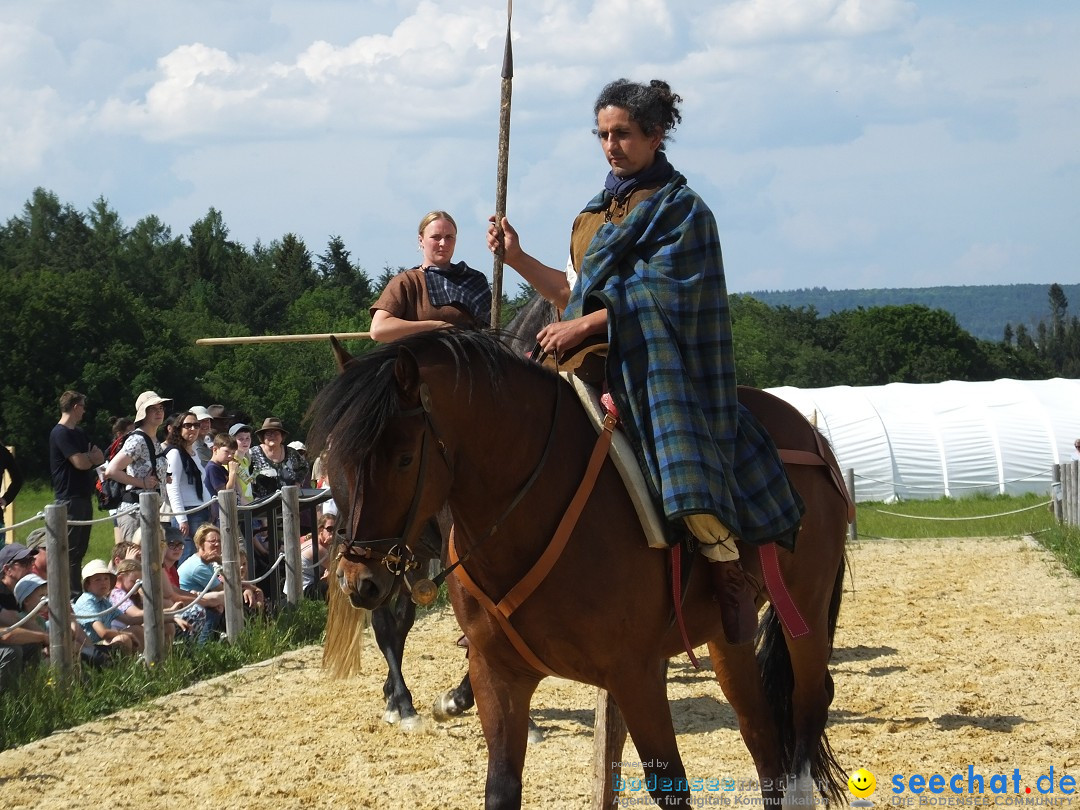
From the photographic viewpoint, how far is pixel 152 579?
27.7ft

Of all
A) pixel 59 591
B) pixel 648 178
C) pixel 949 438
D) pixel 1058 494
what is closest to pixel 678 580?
pixel 648 178

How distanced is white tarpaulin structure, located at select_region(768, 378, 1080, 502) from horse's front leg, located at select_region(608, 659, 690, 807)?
25.3 meters

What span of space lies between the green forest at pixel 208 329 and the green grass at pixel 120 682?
22.7ft

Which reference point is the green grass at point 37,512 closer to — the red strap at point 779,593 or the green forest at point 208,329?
the green forest at point 208,329

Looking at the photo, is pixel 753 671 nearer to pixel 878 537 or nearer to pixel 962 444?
pixel 878 537

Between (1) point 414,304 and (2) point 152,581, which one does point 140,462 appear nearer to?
(2) point 152,581

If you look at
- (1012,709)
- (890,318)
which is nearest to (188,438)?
(1012,709)

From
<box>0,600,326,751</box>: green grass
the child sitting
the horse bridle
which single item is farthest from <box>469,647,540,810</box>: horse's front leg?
the child sitting

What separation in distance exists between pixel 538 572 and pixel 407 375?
0.78 m

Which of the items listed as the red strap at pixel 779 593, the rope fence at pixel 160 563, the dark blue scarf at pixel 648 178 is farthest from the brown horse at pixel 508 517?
the rope fence at pixel 160 563

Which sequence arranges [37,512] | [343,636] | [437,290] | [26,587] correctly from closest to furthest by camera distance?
1. [437,290]
2. [343,636]
3. [26,587]
4. [37,512]

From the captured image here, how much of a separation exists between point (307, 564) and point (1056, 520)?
42.0ft

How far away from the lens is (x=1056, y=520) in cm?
1914

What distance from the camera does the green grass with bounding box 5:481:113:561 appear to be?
18.2 meters
